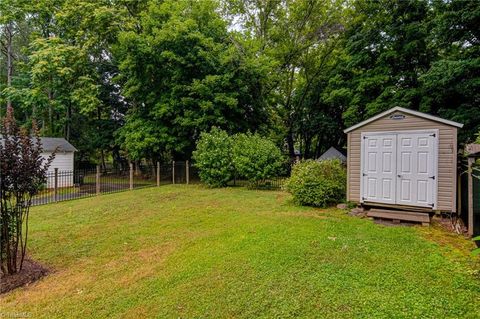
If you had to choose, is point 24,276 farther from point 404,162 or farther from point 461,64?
point 461,64

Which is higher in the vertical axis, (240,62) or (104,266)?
(240,62)

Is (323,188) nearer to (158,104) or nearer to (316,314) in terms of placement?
(316,314)

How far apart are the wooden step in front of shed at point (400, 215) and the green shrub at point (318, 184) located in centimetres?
141

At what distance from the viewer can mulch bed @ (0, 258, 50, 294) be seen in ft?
12.1

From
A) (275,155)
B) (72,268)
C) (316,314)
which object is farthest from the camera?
(275,155)

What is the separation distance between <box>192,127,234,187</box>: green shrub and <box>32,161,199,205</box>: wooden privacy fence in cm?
217

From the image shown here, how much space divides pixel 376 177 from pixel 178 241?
5.36 meters

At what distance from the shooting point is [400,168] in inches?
268

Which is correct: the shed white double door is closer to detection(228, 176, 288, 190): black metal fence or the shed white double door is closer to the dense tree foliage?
the dense tree foliage

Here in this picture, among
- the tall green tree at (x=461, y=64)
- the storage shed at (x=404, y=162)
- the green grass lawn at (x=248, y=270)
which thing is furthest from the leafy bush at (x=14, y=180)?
the tall green tree at (x=461, y=64)

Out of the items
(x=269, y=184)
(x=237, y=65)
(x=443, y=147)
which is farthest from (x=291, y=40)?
(x=443, y=147)

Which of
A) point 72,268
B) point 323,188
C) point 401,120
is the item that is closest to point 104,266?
point 72,268

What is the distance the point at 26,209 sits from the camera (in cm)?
430

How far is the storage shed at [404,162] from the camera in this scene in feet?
20.7
